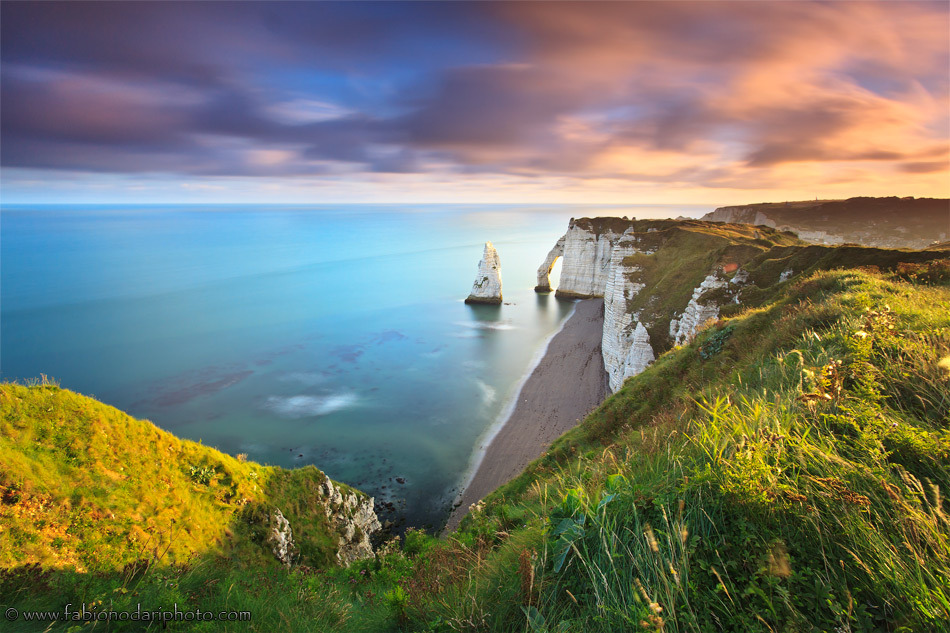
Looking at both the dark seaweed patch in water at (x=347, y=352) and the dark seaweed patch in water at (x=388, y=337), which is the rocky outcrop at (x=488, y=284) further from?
the dark seaweed patch in water at (x=347, y=352)

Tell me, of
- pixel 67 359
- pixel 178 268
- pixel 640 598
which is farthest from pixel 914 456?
pixel 178 268

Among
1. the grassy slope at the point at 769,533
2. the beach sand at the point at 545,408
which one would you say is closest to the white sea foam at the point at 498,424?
the beach sand at the point at 545,408

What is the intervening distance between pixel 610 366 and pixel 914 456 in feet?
113

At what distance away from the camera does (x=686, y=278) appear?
105 feet

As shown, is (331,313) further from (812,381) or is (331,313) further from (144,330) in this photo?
(812,381)

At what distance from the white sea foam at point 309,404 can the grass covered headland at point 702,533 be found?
24.5 metres

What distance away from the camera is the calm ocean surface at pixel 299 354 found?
2930 centimetres

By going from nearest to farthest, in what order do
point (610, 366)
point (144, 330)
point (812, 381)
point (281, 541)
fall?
1. point (812, 381)
2. point (281, 541)
3. point (610, 366)
4. point (144, 330)

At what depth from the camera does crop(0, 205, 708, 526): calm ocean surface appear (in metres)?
29.3

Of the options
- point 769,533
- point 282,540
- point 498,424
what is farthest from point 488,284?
point 769,533

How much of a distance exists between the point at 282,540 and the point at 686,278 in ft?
106

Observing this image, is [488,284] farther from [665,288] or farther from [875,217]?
[875,217]

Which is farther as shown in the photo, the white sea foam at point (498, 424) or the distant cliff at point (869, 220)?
the distant cliff at point (869, 220)

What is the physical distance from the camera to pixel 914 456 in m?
3.42
